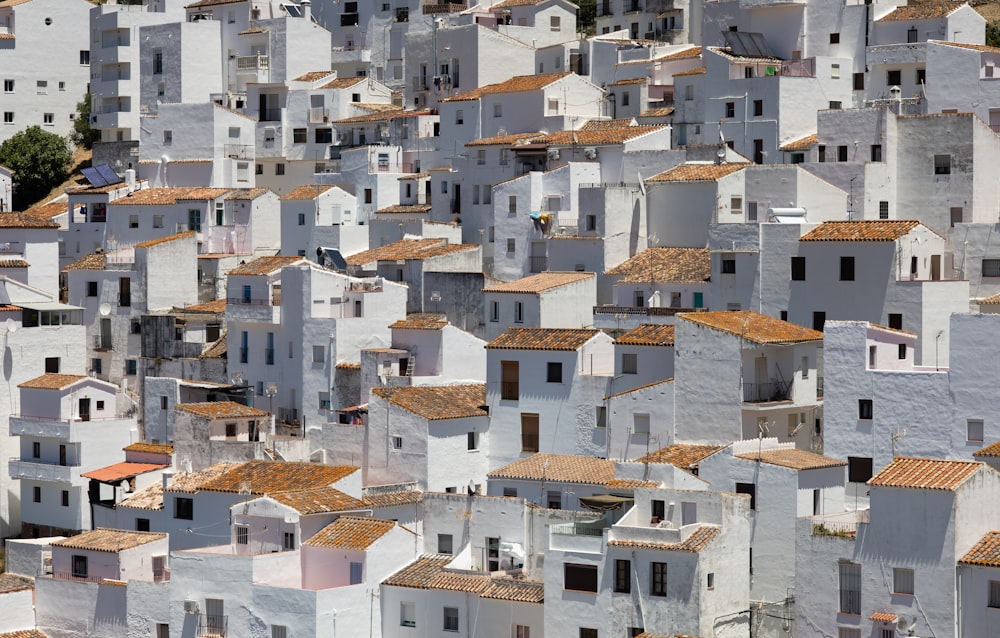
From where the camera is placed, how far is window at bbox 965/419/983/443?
160 ft

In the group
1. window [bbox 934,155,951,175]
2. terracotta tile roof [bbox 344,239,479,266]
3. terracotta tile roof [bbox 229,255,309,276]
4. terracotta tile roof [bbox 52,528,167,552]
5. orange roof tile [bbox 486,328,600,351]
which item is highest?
window [bbox 934,155,951,175]

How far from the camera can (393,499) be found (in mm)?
53594

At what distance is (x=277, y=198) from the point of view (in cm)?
7438

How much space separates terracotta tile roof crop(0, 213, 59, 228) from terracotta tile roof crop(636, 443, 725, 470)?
2660cm

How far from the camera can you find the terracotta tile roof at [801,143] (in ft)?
205

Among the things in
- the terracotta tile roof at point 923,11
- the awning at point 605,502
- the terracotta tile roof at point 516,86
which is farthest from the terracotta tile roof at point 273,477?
the terracotta tile roof at point 923,11

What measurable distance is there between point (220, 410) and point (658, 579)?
18100 mm

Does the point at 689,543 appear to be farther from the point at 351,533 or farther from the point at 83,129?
the point at 83,129

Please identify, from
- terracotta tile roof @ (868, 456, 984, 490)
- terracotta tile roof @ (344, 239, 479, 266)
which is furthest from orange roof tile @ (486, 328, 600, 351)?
terracotta tile roof @ (868, 456, 984, 490)

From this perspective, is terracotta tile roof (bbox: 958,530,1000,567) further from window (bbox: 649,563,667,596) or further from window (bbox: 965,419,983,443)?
window (bbox: 649,563,667,596)

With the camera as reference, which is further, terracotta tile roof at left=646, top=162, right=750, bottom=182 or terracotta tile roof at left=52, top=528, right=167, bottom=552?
terracotta tile roof at left=646, top=162, right=750, bottom=182

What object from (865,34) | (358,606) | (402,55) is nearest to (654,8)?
(402,55)

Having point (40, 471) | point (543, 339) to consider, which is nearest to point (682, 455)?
point (543, 339)

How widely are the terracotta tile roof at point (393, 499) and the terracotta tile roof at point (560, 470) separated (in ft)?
6.24
